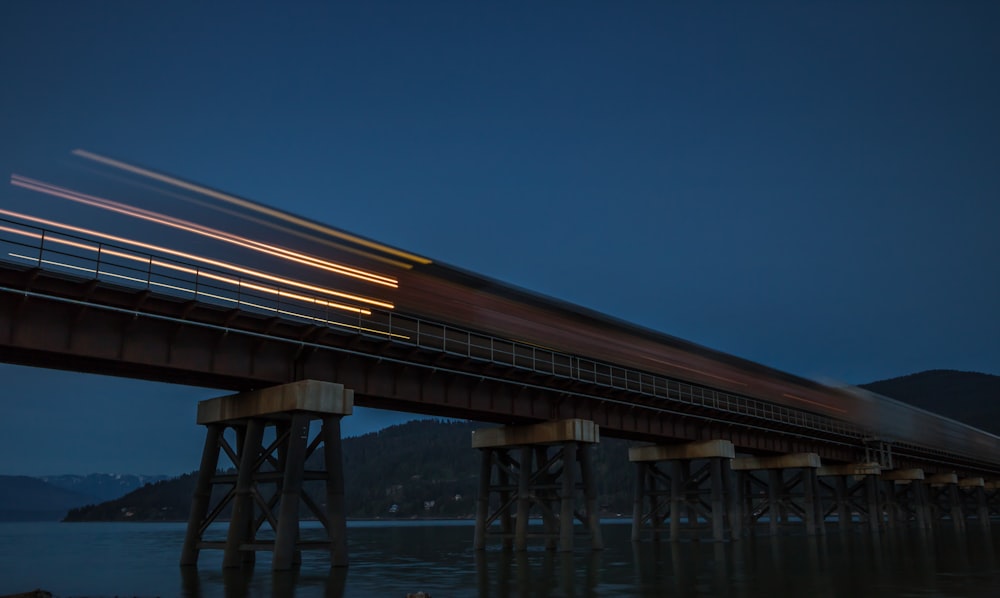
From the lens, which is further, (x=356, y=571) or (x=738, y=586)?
(x=356, y=571)

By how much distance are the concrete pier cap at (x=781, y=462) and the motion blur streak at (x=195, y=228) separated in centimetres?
4206

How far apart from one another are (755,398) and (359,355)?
40584 millimetres

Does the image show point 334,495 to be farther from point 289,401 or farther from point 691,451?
point 691,451

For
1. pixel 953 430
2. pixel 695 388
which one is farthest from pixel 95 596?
pixel 953 430

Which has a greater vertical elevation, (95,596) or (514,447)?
(514,447)

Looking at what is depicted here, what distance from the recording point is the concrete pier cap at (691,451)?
51250 mm

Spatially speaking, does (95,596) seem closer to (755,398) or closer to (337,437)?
(337,437)

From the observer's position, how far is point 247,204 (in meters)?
31.3

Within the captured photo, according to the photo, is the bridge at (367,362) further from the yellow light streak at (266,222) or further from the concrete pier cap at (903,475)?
the concrete pier cap at (903,475)

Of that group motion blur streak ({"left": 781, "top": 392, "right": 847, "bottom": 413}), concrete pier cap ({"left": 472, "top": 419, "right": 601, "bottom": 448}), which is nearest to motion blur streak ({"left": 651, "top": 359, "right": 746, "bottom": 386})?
motion blur streak ({"left": 781, "top": 392, "right": 847, "bottom": 413})

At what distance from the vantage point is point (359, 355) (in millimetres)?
31266

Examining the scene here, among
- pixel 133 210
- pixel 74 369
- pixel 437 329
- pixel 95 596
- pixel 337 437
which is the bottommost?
Answer: pixel 95 596

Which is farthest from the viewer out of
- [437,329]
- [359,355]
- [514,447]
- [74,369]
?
[514,447]

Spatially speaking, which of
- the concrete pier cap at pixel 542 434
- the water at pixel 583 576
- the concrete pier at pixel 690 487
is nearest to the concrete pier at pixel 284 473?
the water at pixel 583 576
